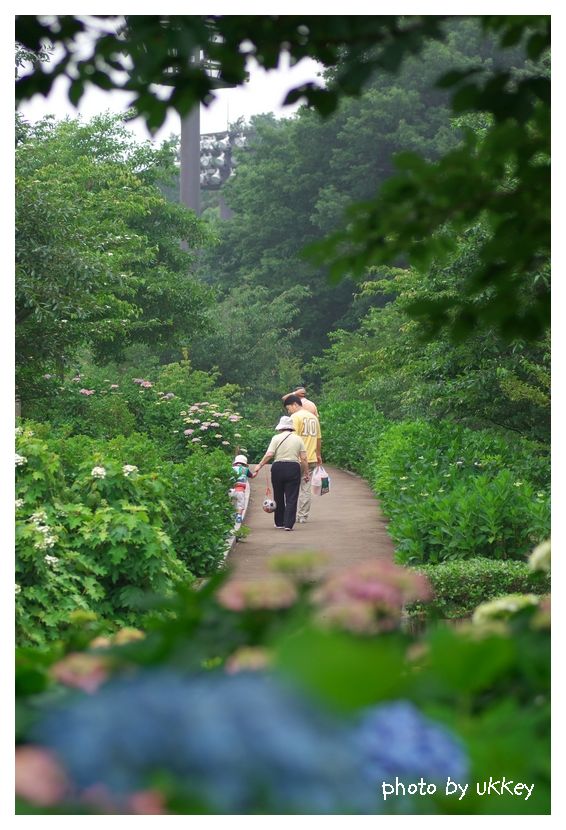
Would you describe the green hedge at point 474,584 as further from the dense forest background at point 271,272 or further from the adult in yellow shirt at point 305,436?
the adult in yellow shirt at point 305,436

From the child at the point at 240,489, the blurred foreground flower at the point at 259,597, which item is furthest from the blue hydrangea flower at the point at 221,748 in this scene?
the child at the point at 240,489

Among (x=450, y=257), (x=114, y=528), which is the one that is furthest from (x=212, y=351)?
(x=114, y=528)

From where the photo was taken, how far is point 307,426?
12.7 m

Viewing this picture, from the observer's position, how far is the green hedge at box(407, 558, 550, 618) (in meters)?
7.76

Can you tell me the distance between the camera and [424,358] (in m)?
13.7

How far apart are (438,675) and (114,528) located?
4.88m

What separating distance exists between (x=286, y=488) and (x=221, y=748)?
1036 centimetres

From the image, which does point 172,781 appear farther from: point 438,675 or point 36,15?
point 36,15

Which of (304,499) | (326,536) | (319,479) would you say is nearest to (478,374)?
(319,479)

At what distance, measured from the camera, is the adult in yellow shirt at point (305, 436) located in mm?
12430

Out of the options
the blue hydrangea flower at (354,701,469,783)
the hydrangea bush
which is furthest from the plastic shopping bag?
the blue hydrangea flower at (354,701,469,783)

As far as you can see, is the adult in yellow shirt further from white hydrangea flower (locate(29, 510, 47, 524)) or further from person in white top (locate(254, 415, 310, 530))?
white hydrangea flower (locate(29, 510, 47, 524))

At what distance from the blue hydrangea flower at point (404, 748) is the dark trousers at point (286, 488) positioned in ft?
31.9

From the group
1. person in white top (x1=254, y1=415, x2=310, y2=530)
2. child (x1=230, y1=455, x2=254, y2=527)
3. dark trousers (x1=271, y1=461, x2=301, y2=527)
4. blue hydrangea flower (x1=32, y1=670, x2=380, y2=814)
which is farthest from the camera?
child (x1=230, y1=455, x2=254, y2=527)
